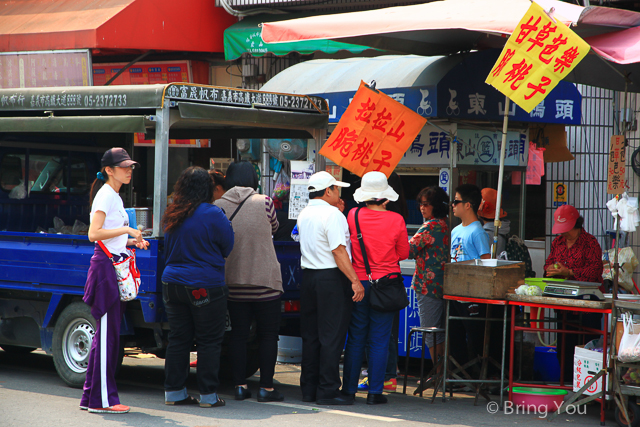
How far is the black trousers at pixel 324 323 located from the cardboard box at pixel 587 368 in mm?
1891

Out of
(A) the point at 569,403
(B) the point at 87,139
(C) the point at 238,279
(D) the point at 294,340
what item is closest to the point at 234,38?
(B) the point at 87,139

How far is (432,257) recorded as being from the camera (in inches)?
265

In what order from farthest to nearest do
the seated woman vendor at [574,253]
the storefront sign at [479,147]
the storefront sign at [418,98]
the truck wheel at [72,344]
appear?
1. the storefront sign at [479,147]
2. the storefront sign at [418,98]
3. the seated woman vendor at [574,253]
4. the truck wheel at [72,344]

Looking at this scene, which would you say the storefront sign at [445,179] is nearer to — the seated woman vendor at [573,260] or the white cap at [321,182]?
the seated woman vendor at [573,260]

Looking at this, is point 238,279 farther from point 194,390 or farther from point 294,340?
point 294,340

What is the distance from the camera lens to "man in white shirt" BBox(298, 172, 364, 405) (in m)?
6.01

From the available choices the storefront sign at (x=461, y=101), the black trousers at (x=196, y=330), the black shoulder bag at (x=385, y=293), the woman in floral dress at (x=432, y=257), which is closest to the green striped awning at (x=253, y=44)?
the storefront sign at (x=461, y=101)

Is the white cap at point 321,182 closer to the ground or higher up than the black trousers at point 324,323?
higher up

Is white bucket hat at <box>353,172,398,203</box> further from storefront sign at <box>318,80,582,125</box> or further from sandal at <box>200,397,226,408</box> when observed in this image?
sandal at <box>200,397,226,408</box>

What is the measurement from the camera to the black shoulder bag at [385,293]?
604cm

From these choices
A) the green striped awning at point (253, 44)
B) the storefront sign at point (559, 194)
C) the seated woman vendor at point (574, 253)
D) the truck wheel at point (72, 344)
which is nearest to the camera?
the truck wheel at point (72, 344)

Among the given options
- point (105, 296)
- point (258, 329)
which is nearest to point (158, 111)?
point (105, 296)

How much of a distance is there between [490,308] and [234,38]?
663 centimetres

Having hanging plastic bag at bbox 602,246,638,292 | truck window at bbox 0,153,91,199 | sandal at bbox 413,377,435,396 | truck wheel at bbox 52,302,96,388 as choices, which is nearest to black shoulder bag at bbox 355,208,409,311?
sandal at bbox 413,377,435,396
